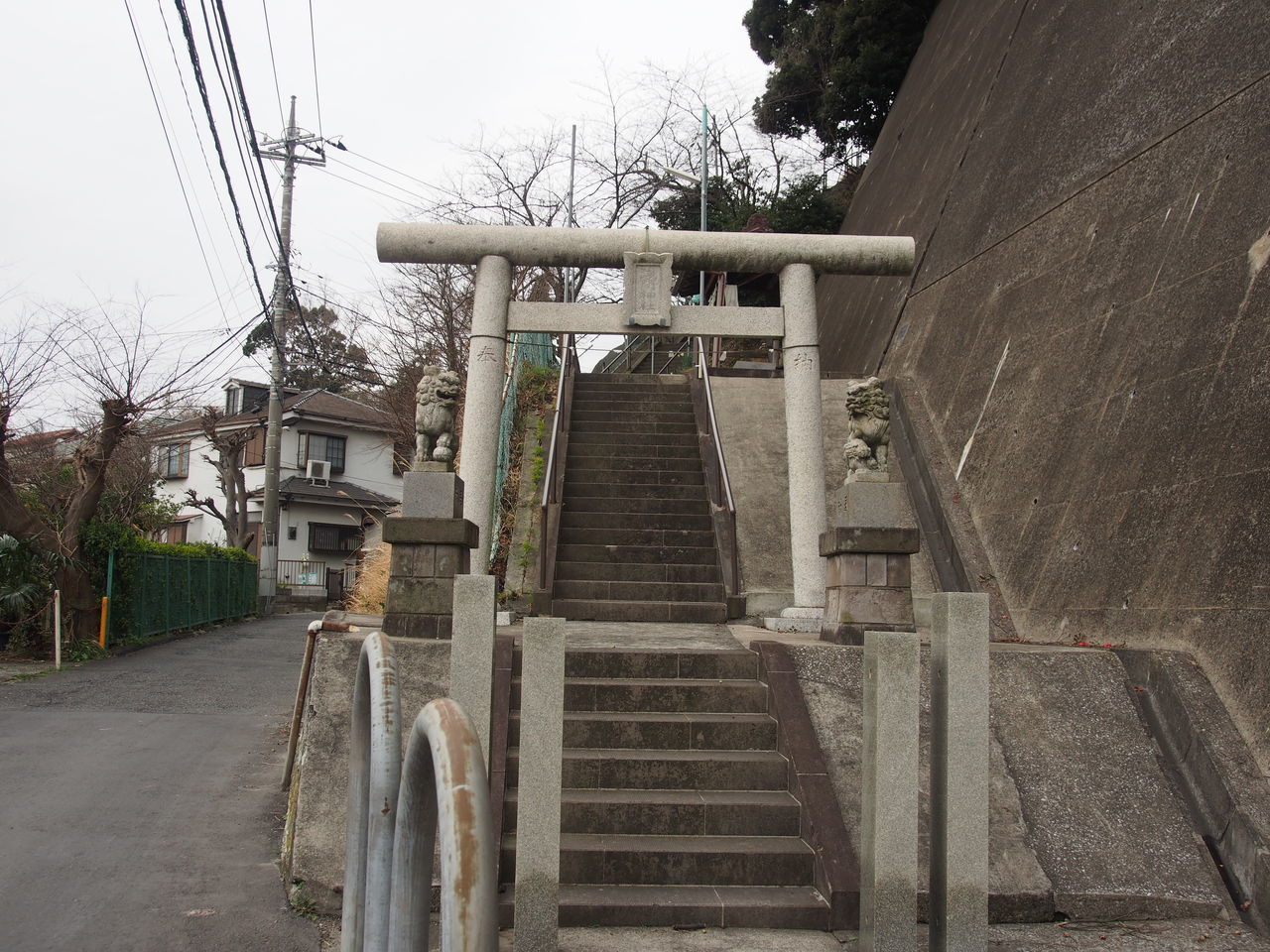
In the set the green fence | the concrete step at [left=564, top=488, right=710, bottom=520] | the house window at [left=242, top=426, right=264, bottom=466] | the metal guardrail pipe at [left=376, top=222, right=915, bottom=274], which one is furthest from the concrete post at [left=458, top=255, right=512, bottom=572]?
the house window at [left=242, top=426, right=264, bottom=466]

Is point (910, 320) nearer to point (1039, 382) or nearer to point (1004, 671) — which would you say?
point (1039, 382)

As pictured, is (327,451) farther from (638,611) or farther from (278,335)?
(638,611)

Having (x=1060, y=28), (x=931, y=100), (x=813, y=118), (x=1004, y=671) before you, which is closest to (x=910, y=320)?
(x=1060, y=28)

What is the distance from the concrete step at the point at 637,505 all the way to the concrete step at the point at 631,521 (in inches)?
2.9

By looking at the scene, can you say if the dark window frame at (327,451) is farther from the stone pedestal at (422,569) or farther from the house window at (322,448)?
the stone pedestal at (422,569)

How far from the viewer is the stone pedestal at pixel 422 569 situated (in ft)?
21.3

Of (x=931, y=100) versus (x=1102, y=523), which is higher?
(x=931, y=100)

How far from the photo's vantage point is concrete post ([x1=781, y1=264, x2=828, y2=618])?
8.63 meters

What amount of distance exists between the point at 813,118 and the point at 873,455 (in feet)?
69.8

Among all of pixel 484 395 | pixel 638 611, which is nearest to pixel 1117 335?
pixel 638 611

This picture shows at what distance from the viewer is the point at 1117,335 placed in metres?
8.34

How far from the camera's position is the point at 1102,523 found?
7570 millimetres

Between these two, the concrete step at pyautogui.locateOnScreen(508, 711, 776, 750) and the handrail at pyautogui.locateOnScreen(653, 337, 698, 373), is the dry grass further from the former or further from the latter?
the handrail at pyautogui.locateOnScreen(653, 337, 698, 373)

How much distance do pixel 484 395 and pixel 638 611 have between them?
257cm
